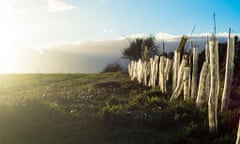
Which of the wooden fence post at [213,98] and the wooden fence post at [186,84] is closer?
the wooden fence post at [213,98]

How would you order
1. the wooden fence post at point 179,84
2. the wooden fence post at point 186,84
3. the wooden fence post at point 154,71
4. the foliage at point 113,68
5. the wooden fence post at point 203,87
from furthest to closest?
the foliage at point 113,68
the wooden fence post at point 154,71
the wooden fence post at point 179,84
the wooden fence post at point 186,84
the wooden fence post at point 203,87

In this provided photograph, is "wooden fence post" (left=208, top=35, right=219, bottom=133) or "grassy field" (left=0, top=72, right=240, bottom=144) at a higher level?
"wooden fence post" (left=208, top=35, right=219, bottom=133)

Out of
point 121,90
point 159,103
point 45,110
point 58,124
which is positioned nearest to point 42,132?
point 58,124

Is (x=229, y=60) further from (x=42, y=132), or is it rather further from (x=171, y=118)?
(x=42, y=132)

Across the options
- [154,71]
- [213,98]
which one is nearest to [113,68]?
[154,71]

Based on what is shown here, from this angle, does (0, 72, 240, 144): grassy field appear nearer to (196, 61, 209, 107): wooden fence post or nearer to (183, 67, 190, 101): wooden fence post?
(196, 61, 209, 107): wooden fence post

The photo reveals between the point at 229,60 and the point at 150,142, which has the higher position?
the point at 229,60

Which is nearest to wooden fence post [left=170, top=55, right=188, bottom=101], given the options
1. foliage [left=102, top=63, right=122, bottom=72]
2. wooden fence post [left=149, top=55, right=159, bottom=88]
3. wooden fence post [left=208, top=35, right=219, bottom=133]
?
wooden fence post [left=208, top=35, right=219, bottom=133]

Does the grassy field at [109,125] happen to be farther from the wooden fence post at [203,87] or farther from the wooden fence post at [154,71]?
the wooden fence post at [154,71]

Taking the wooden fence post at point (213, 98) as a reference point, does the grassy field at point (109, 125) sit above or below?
below

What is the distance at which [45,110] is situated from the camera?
10164mm

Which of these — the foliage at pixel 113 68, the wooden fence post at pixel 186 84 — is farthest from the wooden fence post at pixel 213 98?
the foliage at pixel 113 68

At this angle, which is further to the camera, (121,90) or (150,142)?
(121,90)

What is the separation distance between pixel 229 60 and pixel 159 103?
3231 millimetres
